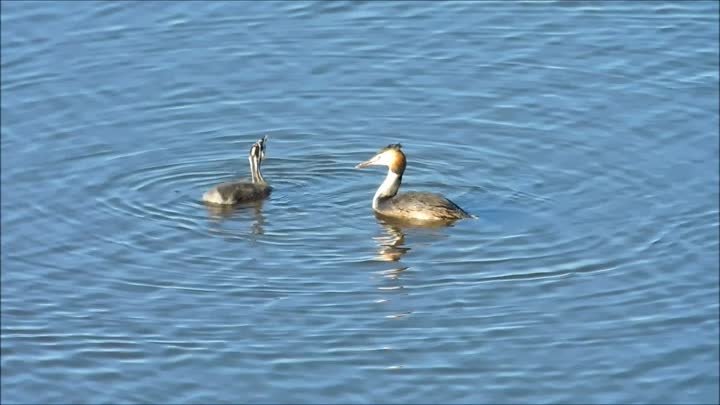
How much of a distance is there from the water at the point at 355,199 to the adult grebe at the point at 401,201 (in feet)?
0.47

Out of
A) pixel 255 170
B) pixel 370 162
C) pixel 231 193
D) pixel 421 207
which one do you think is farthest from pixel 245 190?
pixel 421 207

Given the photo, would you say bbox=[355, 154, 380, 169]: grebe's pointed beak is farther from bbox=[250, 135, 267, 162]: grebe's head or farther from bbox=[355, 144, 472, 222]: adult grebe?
bbox=[250, 135, 267, 162]: grebe's head

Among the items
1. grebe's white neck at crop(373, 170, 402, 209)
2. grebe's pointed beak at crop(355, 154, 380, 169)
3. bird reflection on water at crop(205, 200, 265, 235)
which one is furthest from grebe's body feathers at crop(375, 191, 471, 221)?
bird reflection on water at crop(205, 200, 265, 235)

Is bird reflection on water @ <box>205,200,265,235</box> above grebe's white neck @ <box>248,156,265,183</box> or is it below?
below

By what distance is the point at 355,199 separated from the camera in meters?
18.9

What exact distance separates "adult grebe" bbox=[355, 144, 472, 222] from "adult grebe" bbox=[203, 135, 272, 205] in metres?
1.13

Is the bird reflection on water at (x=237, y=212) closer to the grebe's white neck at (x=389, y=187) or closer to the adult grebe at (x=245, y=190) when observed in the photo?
the adult grebe at (x=245, y=190)

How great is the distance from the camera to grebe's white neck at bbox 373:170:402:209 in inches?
734

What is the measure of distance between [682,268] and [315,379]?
3833 mm

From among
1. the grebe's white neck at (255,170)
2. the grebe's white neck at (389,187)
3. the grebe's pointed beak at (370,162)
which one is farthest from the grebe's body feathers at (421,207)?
the grebe's white neck at (255,170)

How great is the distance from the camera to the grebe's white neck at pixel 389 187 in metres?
18.6

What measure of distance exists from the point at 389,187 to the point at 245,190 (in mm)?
1415

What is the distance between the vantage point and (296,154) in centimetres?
1981

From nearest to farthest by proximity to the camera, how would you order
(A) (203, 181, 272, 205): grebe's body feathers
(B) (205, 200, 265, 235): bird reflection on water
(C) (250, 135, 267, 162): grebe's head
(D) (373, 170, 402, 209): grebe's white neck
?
(B) (205, 200, 265, 235): bird reflection on water
(A) (203, 181, 272, 205): grebe's body feathers
(D) (373, 170, 402, 209): grebe's white neck
(C) (250, 135, 267, 162): grebe's head
